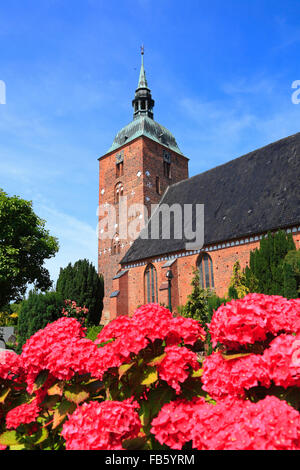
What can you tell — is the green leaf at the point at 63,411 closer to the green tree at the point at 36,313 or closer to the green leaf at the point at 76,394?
the green leaf at the point at 76,394

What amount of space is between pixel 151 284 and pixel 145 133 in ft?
50.8

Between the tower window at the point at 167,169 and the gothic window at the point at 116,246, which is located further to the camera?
the tower window at the point at 167,169

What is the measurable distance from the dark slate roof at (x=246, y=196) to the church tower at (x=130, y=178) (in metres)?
3.49

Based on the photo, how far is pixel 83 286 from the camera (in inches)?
861

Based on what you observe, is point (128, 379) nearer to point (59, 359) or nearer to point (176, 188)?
point (59, 359)

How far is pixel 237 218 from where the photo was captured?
1911cm

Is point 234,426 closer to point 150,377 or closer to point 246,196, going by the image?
point 150,377

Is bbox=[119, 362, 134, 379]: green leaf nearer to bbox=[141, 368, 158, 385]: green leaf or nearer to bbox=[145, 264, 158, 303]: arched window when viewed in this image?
bbox=[141, 368, 158, 385]: green leaf

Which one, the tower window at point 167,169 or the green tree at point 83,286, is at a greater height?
the tower window at point 167,169

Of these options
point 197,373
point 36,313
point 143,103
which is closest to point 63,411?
point 197,373

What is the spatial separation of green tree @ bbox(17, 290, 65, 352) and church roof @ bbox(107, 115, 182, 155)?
19.0 m

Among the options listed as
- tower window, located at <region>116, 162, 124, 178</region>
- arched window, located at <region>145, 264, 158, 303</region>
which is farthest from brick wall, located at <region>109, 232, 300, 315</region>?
tower window, located at <region>116, 162, 124, 178</region>

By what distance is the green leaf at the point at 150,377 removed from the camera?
238cm

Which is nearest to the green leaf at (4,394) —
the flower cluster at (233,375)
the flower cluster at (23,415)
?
the flower cluster at (23,415)
